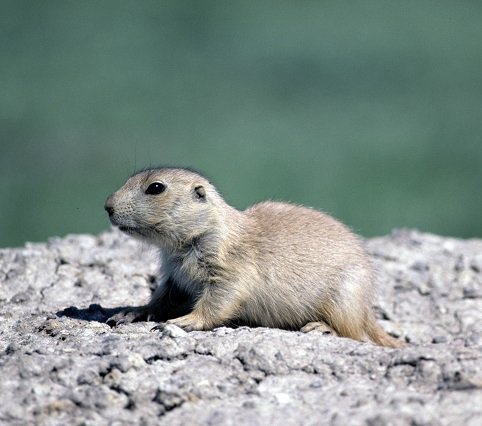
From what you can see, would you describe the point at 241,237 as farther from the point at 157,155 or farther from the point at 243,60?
the point at 243,60

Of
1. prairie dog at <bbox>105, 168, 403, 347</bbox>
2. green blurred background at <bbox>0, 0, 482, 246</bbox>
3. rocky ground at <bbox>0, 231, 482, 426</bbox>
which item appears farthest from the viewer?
green blurred background at <bbox>0, 0, 482, 246</bbox>

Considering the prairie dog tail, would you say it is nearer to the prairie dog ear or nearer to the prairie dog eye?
the prairie dog ear

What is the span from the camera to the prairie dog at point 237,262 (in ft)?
20.0

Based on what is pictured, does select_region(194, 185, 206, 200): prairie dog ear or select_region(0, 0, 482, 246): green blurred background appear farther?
select_region(0, 0, 482, 246): green blurred background

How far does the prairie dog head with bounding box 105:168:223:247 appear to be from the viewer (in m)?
6.11

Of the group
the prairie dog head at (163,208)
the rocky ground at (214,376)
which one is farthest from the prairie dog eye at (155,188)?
the rocky ground at (214,376)

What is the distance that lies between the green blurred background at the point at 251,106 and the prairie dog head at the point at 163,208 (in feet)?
19.0

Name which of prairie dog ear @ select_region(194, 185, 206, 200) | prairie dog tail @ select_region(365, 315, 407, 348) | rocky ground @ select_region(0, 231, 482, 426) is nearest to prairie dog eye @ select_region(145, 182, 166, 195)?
prairie dog ear @ select_region(194, 185, 206, 200)

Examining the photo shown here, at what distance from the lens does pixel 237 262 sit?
6133 millimetres

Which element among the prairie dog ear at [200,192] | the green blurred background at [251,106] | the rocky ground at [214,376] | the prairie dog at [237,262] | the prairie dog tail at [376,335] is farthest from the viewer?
the green blurred background at [251,106]

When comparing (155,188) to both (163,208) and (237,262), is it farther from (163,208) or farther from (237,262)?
(237,262)

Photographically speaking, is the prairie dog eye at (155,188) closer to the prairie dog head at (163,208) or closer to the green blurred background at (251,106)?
the prairie dog head at (163,208)

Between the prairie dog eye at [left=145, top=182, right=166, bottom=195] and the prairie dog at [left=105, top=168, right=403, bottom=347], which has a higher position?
the prairie dog eye at [left=145, top=182, right=166, bottom=195]

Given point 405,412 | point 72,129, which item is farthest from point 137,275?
point 72,129
